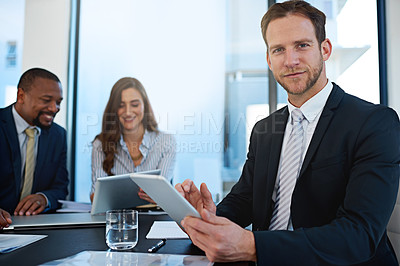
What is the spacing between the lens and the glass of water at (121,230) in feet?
3.80

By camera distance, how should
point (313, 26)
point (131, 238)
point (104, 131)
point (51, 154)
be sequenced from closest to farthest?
point (131, 238) < point (313, 26) < point (51, 154) < point (104, 131)

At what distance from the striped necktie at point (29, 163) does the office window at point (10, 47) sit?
0.97 m

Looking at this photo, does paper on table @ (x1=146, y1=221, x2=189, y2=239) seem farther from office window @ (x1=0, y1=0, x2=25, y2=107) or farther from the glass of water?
office window @ (x1=0, y1=0, x2=25, y2=107)

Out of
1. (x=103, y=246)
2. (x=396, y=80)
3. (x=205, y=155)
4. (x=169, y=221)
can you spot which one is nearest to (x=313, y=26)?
(x=169, y=221)

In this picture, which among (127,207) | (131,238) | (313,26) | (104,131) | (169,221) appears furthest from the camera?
(104,131)

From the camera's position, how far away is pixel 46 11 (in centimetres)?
372

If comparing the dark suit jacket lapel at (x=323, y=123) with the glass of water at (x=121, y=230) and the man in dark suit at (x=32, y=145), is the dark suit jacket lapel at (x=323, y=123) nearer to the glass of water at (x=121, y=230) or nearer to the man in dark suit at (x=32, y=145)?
the glass of water at (x=121, y=230)

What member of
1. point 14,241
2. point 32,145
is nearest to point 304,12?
point 14,241

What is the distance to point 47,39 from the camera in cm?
371

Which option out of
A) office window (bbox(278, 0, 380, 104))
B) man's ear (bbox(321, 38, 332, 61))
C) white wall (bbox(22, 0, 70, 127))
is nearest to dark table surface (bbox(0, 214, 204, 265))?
man's ear (bbox(321, 38, 332, 61))

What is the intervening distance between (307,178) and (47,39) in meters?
3.34

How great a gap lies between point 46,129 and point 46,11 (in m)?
1.53

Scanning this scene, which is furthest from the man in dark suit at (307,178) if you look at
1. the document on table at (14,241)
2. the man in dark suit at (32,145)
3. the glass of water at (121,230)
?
the man in dark suit at (32,145)

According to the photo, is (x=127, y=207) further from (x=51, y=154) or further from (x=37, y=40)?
(x=37, y=40)
